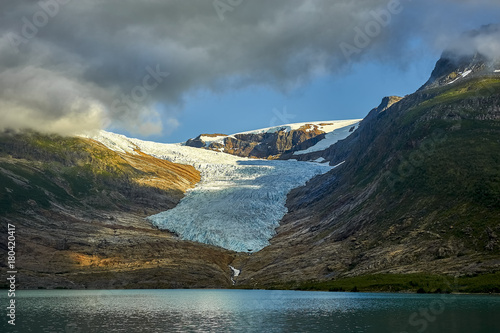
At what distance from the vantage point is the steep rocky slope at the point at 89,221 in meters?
113

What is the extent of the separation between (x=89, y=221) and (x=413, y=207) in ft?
305

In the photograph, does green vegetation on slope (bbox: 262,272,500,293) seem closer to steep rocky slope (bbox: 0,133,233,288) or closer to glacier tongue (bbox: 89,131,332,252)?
steep rocky slope (bbox: 0,133,233,288)

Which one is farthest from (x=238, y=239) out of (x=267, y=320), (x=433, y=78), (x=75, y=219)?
(x=433, y=78)

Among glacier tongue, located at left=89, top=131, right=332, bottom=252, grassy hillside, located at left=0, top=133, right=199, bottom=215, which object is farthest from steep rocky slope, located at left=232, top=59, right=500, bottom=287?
grassy hillside, located at left=0, top=133, right=199, bottom=215

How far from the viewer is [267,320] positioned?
4909 centimetres

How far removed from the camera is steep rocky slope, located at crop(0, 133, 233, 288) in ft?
371

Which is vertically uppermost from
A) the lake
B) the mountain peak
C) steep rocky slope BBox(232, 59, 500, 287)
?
the mountain peak

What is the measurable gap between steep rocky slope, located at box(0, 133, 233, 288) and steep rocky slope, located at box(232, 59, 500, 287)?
1821 cm

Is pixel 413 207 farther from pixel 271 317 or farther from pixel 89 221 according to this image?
pixel 89 221

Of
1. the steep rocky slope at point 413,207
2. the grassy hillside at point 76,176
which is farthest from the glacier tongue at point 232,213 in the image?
the grassy hillside at point 76,176

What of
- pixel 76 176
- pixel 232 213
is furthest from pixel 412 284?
pixel 76 176

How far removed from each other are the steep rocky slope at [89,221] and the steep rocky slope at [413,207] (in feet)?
59.7

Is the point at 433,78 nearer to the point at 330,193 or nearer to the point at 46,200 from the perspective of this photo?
the point at 330,193

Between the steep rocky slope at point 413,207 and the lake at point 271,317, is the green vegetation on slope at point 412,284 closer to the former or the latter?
the steep rocky slope at point 413,207
